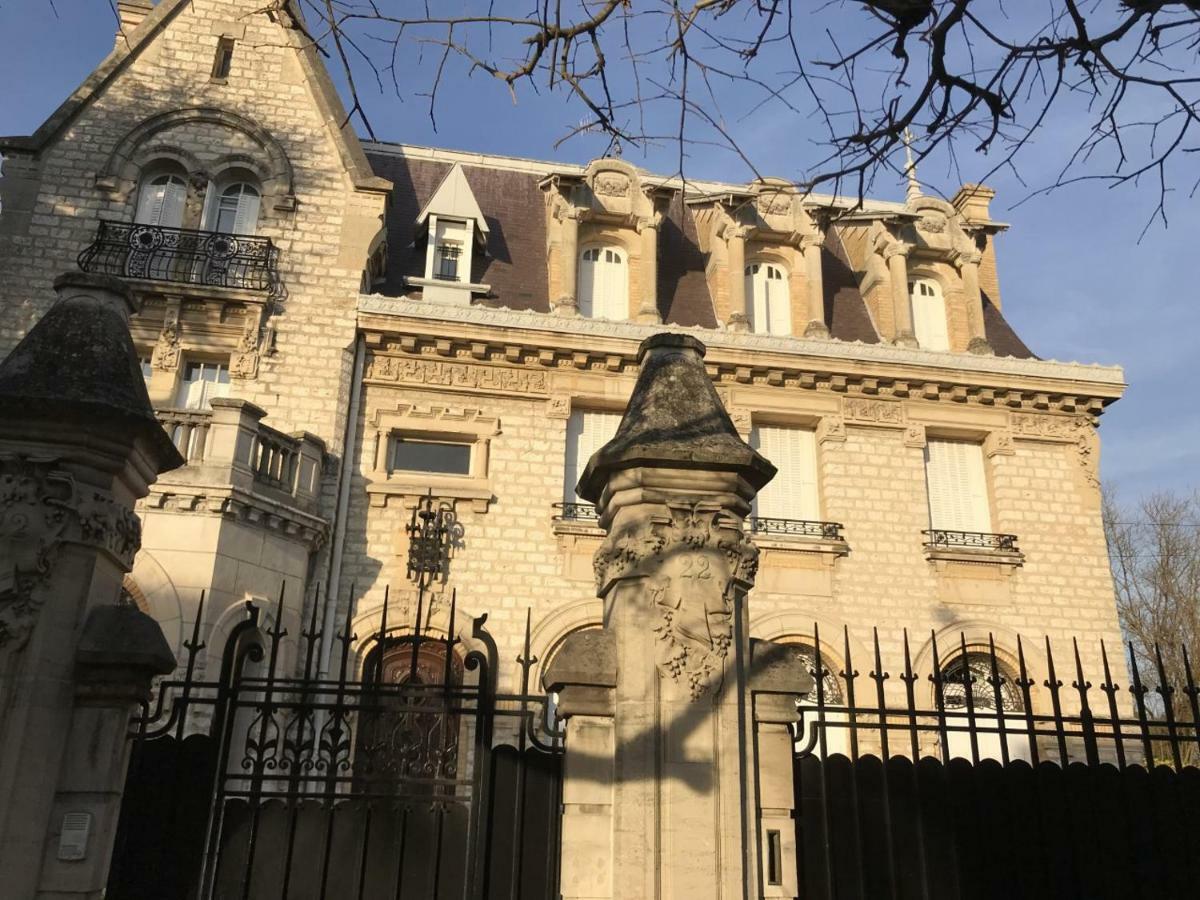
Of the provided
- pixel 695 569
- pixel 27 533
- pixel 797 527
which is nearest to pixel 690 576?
pixel 695 569

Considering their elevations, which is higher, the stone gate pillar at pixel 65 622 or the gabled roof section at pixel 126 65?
the gabled roof section at pixel 126 65

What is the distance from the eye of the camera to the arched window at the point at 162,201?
1540 centimetres

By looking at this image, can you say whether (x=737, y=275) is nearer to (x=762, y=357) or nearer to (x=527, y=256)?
(x=762, y=357)

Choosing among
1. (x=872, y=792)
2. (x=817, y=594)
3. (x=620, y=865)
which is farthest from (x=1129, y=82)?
(x=817, y=594)

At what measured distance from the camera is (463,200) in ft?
56.5

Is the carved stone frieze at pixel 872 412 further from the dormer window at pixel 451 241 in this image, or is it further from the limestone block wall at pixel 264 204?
the limestone block wall at pixel 264 204

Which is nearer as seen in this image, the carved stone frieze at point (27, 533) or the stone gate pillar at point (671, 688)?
the stone gate pillar at point (671, 688)

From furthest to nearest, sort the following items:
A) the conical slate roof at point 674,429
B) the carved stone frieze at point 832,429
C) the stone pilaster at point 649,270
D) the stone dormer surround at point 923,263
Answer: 1. the stone dormer surround at point 923,263
2. the stone pilaster at point 649,270
3. the carved stone frieze at point 832,429
4. the conical slate roof at point 674,429

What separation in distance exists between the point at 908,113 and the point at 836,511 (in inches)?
455

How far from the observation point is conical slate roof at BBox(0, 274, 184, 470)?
446 centimetres

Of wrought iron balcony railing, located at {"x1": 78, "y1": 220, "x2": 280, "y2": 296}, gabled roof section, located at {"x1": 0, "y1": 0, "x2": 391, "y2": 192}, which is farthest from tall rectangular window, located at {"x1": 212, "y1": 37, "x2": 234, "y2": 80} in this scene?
wrought iron balcony railing, located at {"x1": 78, "y1": 220, "x2": 280, "y2": 296}

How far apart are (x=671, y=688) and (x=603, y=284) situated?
13467 mm

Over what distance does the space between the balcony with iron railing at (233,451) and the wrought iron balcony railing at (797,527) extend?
270 inches

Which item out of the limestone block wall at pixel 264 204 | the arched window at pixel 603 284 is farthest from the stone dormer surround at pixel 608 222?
the limestone block wall at pixel 264 204
